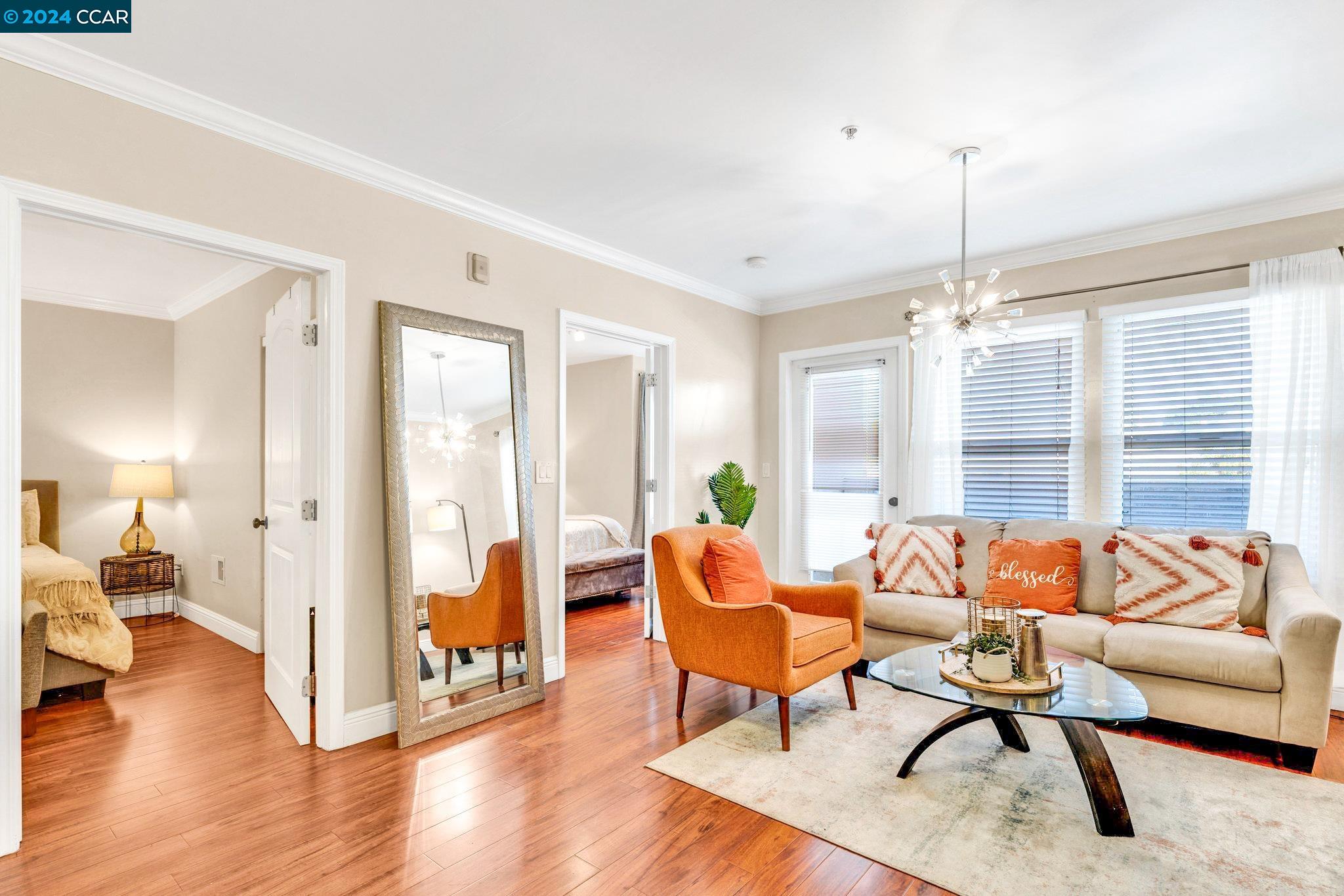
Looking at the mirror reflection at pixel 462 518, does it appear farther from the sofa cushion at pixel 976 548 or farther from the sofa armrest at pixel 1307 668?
the sofa armrest at pixel 1307 668

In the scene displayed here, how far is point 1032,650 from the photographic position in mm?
2359

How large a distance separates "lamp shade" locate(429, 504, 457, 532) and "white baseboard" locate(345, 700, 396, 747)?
83 cm

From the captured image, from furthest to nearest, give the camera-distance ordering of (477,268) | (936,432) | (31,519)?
1. (31,519)
2. (936,432)
3. (477,268)

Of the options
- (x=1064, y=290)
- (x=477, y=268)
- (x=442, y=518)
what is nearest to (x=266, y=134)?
(x=477, y=268)

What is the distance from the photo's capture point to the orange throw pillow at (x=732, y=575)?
10.6ft

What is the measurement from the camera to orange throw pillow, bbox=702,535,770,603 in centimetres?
324

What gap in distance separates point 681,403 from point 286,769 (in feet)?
10.4

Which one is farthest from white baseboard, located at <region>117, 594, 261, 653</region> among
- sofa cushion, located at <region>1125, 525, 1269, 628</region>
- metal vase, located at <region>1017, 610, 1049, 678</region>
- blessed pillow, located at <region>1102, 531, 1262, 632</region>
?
sofa cushion, located at <region>1125, 525, 1269, 628</region>

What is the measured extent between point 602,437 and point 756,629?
507 cm

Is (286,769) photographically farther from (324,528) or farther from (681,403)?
(681,403)

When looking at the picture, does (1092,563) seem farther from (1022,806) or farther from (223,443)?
(223,443)

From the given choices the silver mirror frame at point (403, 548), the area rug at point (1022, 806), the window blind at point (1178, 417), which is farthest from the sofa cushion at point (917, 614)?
the silver mirror frame at point (403, 548)

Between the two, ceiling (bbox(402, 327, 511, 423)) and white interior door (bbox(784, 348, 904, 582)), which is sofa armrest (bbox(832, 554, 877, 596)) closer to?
white interior door (bbox(784, 348, 904, 582))

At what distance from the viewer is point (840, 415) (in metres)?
5.17
